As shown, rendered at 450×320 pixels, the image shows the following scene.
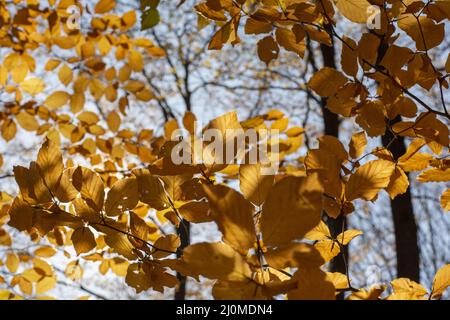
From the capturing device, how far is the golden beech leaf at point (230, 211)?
0.40m

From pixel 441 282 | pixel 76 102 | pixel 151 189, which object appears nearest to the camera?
pixel 441 282

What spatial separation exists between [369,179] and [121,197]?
1.35 ft

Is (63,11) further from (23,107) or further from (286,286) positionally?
(286,286)

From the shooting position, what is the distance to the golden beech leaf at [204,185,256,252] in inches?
15.7

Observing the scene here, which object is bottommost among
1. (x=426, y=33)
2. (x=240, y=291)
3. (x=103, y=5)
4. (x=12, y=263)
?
(x=240, y=291)

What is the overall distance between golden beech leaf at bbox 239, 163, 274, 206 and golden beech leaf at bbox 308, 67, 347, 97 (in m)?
0.36

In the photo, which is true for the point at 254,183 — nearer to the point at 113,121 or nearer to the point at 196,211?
the point at 196,211

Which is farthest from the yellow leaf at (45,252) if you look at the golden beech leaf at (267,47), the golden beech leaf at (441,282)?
the golden beech leaf at (441,282)

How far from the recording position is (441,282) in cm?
64

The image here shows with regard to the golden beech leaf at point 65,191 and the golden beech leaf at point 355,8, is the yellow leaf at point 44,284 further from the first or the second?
the golden beech leaf at point 355,8

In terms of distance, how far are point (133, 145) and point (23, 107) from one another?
0.54 meters

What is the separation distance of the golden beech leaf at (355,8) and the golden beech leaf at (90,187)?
54 centimetres

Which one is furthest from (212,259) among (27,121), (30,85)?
(30,85)
